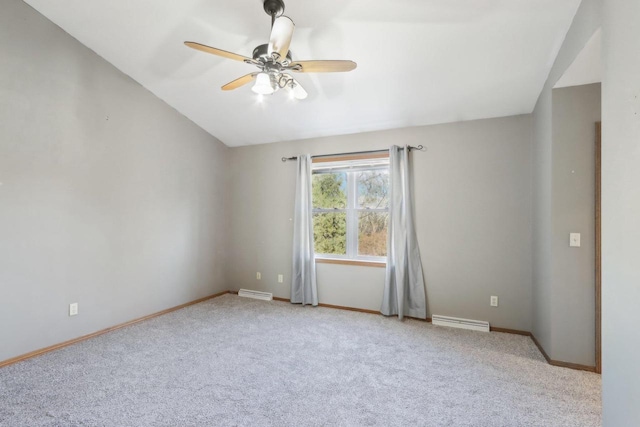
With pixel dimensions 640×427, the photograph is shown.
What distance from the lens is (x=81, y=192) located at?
9.54 feet

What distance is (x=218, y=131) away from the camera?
436 cm

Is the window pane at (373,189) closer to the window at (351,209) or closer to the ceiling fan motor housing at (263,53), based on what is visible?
the window at (351,209)

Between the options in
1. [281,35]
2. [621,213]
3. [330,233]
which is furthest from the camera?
[330,233]

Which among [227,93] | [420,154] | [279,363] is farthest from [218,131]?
[279,363]

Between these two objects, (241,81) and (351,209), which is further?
(351,209)

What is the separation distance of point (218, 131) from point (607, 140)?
4200 mm

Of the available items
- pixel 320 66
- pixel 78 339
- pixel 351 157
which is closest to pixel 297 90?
pixel 320 66

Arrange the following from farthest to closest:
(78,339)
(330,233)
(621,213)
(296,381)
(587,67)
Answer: (330,233)
(78,339)
(296,381)
(587,67)
(621,213)

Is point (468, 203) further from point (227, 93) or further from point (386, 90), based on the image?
point (227, 93)

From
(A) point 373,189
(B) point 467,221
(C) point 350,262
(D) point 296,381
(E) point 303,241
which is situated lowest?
(D) point 296,381

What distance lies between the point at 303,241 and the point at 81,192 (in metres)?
2.51

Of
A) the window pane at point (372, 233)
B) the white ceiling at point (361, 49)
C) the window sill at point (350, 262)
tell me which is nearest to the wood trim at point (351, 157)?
the white ceiling at point (361, 49)

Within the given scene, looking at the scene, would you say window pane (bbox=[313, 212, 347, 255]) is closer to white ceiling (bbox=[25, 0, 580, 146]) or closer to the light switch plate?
white ceiling (bbox=[25, 0, 580, 146])

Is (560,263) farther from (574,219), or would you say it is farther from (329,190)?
(329,190)
